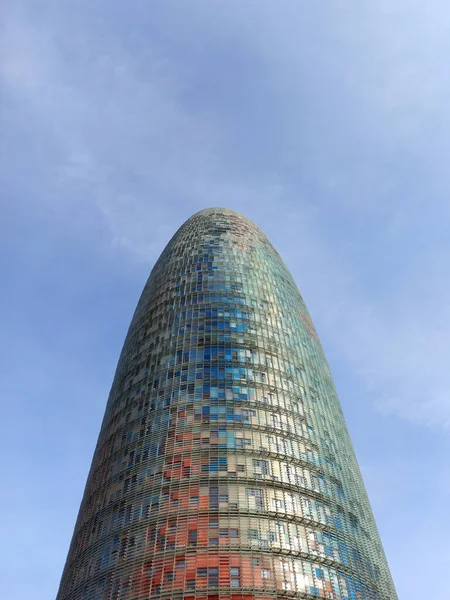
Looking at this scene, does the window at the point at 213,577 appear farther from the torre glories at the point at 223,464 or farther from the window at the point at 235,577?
the window at the point at 235,577

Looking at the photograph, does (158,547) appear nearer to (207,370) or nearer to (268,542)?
(268,542)

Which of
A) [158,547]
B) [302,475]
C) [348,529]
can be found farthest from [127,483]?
[348,529]

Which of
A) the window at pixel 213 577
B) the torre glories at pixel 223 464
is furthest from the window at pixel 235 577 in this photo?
the window at pixel 213 577

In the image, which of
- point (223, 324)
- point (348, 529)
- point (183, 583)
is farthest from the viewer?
point (223, 324)

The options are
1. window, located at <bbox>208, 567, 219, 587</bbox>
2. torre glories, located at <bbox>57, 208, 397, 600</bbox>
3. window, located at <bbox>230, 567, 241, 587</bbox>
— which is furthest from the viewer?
torre glories, located at <bbox>57, 208, 397, 600</bbox>

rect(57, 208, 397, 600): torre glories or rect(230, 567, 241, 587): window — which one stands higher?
rect(57, 208, 397, 600): torre glories

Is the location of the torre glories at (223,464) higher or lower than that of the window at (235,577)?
higher

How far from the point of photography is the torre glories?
7675cm

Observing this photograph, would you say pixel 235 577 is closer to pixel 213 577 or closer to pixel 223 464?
pixel 213 577

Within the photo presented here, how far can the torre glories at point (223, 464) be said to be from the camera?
76.8 meters

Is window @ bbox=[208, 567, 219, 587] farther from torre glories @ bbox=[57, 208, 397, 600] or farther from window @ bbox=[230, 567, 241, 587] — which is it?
window @ bbox=[230, 567, 241, 587]

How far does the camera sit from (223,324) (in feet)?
366

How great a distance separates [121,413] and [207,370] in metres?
18.0

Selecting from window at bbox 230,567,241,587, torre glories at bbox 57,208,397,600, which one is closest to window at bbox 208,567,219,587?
torre glories at bbox 57,208,397,600
